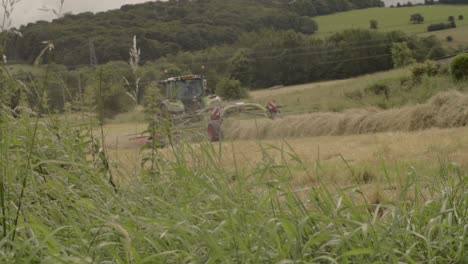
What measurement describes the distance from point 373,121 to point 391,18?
5774 centimetres

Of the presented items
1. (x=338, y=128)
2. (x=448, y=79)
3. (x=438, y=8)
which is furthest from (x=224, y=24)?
(x=438, y=8)

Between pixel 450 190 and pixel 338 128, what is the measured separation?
51.6ft

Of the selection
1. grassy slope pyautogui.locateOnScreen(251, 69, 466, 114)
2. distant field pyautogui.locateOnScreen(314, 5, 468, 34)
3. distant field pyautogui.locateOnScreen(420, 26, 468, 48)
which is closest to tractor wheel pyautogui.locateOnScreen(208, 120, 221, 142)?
grassy slope pyautogui.locateOnScreen(251, 69, 466, 114)

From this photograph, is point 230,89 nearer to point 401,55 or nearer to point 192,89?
point 401,55

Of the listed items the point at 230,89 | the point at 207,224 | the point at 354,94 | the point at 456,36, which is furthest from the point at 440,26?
the point at 207,224

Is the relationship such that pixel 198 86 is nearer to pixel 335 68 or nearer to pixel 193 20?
pixel 193 20

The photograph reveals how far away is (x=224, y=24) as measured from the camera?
A: 147 feet

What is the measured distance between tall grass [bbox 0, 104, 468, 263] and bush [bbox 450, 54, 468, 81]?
21.6 m

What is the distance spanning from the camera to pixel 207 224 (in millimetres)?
2182

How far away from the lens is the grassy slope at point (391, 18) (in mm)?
66562

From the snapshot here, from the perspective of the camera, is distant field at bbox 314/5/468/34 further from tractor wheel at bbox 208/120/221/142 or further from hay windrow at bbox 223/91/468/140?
tractor wheel at bbox 208/120/221/142

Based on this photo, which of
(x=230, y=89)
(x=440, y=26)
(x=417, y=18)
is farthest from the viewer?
(x=417, y=18)

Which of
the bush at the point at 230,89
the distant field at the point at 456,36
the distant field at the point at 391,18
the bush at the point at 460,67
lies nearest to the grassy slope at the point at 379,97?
the bush at the point at 460,67

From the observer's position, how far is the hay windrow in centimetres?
1588
